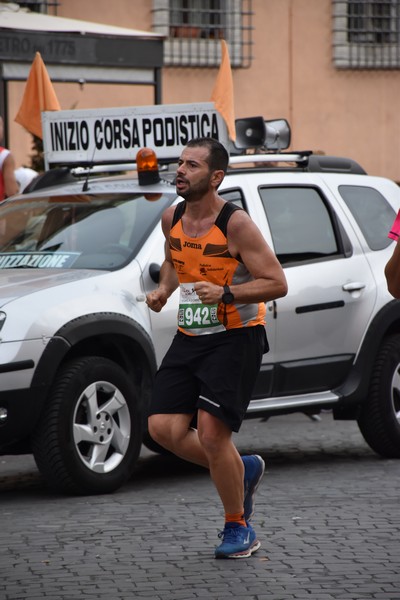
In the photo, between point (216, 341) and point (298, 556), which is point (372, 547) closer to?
point (298, 556)

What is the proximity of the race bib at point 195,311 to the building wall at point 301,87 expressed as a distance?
50.7 feet

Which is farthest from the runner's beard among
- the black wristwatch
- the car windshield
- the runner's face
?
the car windshield

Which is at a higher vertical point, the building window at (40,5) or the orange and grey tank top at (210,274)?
the building window at (40,5)

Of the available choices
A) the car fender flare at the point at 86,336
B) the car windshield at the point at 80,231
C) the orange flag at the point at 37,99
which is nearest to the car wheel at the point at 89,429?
the car fender flare at the point at 86,336

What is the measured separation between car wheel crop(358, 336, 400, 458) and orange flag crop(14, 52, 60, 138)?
9.73 feet

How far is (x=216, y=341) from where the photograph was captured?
620cm

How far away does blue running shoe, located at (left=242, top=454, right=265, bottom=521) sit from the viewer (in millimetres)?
6398

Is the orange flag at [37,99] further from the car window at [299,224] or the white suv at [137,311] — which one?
the car window at [299,224]

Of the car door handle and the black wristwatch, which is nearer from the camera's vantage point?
the black wristwatch

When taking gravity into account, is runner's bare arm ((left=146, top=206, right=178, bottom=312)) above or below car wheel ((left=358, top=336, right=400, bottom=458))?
above

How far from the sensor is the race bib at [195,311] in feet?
20.3

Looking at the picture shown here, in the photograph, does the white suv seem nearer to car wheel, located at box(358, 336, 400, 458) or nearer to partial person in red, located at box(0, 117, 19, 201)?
car wheel, located at box(358, 336, 400, 458)

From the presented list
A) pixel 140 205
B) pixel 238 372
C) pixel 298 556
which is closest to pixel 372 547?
pixel 298 556

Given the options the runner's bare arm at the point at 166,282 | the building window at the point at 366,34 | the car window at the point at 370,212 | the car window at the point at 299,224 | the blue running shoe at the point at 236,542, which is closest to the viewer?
the blue running shoe at the point at 236,542
